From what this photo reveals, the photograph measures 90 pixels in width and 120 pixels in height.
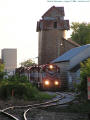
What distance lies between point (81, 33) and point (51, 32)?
12.9 m

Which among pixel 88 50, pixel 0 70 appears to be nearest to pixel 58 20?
pixel 88 50

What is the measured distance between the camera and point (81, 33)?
8938 cm

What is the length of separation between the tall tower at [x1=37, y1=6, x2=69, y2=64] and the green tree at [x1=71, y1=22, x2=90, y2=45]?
270 inches

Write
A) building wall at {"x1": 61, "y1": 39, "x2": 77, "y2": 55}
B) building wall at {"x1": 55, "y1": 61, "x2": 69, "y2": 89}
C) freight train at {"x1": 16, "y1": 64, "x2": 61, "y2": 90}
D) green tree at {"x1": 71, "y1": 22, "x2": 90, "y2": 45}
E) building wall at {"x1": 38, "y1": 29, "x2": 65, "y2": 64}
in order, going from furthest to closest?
green tree at {"x1": 71, "y1": 22, "x2": 90, "y2": 45}, building wall at {"x1": 38, "y1": 29, "x2": 65, "y2": 64}, building wall at {"x1": 61, "y1": 39, "x2": 77, "y2": 55}, building wall at {"x1": 55, "y1": 61, "x2": 69, "y2": 89}, freight train at {"x1": 16, "y1": 64, "x2": 61, "y2": 90}

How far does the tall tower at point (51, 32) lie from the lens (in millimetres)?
76125

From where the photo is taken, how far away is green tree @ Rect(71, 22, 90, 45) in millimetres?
88338

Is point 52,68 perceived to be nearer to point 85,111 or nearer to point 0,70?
point 0,70

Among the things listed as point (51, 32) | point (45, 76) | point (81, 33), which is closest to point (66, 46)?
point (51, 32)

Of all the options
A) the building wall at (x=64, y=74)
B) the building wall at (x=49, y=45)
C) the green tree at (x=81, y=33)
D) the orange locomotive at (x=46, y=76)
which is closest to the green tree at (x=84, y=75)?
the orange locomotive at (x=46, y=76)

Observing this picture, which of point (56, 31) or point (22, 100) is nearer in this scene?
point (22, 100)

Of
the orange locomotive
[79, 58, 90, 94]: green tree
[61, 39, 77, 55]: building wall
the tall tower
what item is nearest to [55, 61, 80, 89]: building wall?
the orange locomotive

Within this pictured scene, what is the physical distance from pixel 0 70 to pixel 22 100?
10.7 meters

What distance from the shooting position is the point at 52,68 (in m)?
39.1

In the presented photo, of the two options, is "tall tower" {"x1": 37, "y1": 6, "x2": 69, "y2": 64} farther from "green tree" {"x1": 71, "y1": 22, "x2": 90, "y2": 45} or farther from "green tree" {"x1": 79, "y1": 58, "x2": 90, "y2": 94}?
"green tree" {"x1": 79, "y1": 58, "x2": 90, "y2": 94}
